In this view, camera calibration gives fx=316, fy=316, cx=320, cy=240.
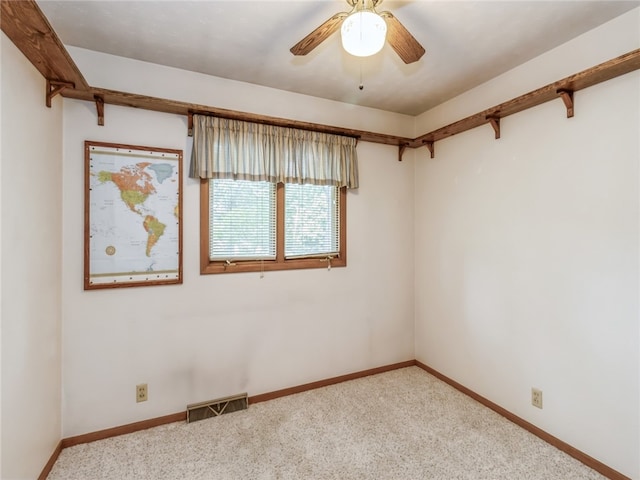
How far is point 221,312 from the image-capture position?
8.55 feet

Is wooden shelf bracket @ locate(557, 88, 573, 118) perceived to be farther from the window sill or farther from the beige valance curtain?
the window sill

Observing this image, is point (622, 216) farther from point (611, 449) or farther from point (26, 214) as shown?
point (26, 214)

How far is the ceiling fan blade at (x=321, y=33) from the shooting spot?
4.83ft

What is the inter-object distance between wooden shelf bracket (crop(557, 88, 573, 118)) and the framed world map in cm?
268

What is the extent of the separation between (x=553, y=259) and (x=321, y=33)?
81.9 inches

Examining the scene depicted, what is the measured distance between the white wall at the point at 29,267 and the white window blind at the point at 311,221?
5.39 ft

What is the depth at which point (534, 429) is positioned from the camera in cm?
228

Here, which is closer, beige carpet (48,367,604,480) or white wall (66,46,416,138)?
beige carpet (48,367,604,480)

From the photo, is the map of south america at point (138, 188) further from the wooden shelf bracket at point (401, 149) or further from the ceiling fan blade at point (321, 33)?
the wooden shelf bracket at point (401, 149)

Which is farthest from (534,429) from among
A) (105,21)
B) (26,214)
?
(105,21)

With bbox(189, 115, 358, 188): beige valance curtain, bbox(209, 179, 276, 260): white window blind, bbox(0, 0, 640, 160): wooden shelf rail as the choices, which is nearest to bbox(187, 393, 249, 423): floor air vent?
bbox(209, 179, 276, 260): white window blind

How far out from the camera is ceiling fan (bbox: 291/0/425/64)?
53.7 inches

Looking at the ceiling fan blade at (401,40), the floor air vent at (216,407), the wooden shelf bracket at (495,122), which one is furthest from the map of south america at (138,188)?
the wooden shelf bracket at (495,122)

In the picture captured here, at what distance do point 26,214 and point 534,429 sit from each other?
11.5 feet
